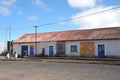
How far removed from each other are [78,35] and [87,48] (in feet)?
12.7

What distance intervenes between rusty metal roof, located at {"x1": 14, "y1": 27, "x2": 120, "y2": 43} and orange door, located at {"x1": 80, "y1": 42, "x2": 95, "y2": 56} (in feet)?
2.90

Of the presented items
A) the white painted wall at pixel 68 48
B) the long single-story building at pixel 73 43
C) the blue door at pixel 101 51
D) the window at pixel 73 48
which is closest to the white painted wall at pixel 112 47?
the long single-story building at pixel 73 43

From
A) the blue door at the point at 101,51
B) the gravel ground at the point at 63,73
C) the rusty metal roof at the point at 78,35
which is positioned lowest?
the gravel ground at the point at 63,73

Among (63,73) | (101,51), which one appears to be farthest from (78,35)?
(63,73)

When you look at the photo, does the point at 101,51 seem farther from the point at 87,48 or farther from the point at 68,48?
the point at 68,48

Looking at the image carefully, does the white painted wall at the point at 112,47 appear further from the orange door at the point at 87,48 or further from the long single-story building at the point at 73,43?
the orange door at the point at 87,48

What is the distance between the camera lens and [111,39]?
37062 millimetres

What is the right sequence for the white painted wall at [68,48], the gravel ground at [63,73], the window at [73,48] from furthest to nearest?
the window at [73,48], the white painted wall at [68,48], the gravel ground at [63,73]

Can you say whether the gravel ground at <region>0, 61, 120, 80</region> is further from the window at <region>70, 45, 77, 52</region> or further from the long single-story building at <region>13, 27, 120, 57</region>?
the window at <region>70, 45, 77, 52</region>

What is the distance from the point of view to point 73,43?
135 ft

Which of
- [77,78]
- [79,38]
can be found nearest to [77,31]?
[79,38]

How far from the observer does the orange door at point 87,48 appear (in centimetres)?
3891

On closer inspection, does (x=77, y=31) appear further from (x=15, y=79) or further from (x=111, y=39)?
(x=15, y=79)

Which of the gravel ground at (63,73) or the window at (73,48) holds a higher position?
the window at (73,48)
